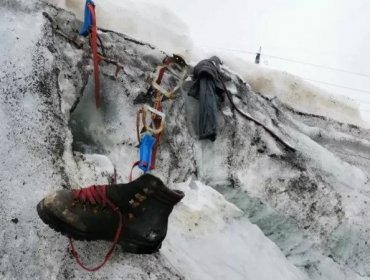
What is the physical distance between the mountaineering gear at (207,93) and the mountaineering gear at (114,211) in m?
2.48

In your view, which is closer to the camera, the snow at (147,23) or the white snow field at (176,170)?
the white snow field at (176,170)

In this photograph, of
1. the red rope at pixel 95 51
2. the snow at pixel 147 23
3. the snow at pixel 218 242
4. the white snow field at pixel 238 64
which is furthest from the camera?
the white snow field at pixel 238 64

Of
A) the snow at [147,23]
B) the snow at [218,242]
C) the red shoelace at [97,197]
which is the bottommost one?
the snow at [218,242]

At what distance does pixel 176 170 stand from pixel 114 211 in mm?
2071

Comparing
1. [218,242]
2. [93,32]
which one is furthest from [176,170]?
[93,32]

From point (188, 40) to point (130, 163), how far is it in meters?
3.72

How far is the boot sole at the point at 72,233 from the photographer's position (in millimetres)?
2590

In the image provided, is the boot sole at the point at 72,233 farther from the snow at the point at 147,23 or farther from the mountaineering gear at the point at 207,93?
the snow at the point at 147,23

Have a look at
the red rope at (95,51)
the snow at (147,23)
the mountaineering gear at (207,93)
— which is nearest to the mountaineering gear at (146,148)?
→ the red rope at (95,51)

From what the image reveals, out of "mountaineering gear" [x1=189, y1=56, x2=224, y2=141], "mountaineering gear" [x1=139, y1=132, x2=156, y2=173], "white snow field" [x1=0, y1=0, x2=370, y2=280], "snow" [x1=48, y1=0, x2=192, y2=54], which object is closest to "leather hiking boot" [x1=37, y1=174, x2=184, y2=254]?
"white snow field" [x1=0, y1=0, x2=370, y2=280]

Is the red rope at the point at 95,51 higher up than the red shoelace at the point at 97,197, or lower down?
higher up

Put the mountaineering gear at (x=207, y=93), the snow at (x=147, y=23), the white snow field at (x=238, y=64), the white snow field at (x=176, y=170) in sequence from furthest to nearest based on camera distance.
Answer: the white snow field at (x=238, y=64), the snow at (x=147, y=23), the mountaineering gear at (x=207, y=93), the white snow field at (x=176, y=170)

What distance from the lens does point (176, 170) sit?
473 cm

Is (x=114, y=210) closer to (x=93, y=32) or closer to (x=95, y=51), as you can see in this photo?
(x=95, y=51)
